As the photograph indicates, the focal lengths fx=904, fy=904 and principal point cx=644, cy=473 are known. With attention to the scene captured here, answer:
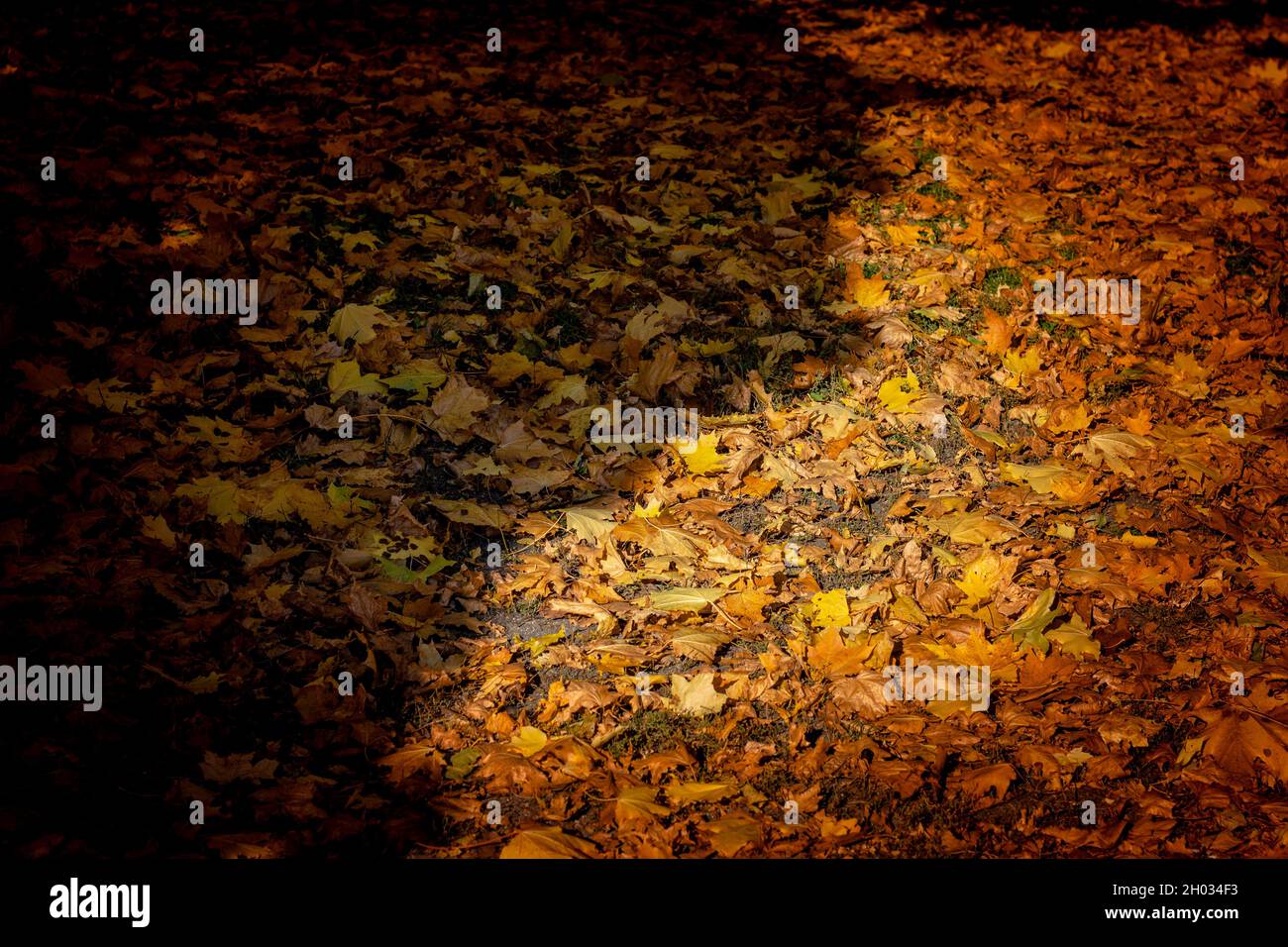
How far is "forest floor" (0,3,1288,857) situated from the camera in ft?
8.22

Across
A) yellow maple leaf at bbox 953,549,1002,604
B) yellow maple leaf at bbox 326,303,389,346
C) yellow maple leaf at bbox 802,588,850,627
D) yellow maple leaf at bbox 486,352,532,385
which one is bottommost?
yellow maple leaf at bbox 802,588,850,627

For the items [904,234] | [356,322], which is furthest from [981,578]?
[356,322]

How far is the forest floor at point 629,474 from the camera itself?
2.51 m

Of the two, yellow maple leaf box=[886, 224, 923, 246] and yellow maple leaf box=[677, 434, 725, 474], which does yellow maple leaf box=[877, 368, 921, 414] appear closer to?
yellow maple leaf box=[677, 434, 725, 474]

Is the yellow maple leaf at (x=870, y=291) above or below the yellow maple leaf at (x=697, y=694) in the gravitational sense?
above

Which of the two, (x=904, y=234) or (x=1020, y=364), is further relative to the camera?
(x=904, y=234)

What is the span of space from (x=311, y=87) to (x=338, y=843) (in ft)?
16.9

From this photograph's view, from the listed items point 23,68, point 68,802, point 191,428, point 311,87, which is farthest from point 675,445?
point 23,68

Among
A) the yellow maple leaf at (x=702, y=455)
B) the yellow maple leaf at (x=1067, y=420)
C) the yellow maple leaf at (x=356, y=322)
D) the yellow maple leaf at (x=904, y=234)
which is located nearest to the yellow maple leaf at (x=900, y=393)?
the yellow maple leaf at (x=1067, y=420)

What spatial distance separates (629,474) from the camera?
352 centimetres

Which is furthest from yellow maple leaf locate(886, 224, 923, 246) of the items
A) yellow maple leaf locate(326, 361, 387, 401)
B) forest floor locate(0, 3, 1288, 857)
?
yellow maple leaf locate(326, 361, 387, 401)

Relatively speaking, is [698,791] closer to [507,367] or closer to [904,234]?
[507,367]

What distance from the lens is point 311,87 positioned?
589 centimetres

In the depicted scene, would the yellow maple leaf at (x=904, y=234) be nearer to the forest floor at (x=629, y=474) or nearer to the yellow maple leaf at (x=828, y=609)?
the forest floor at (x=629, y=474)
